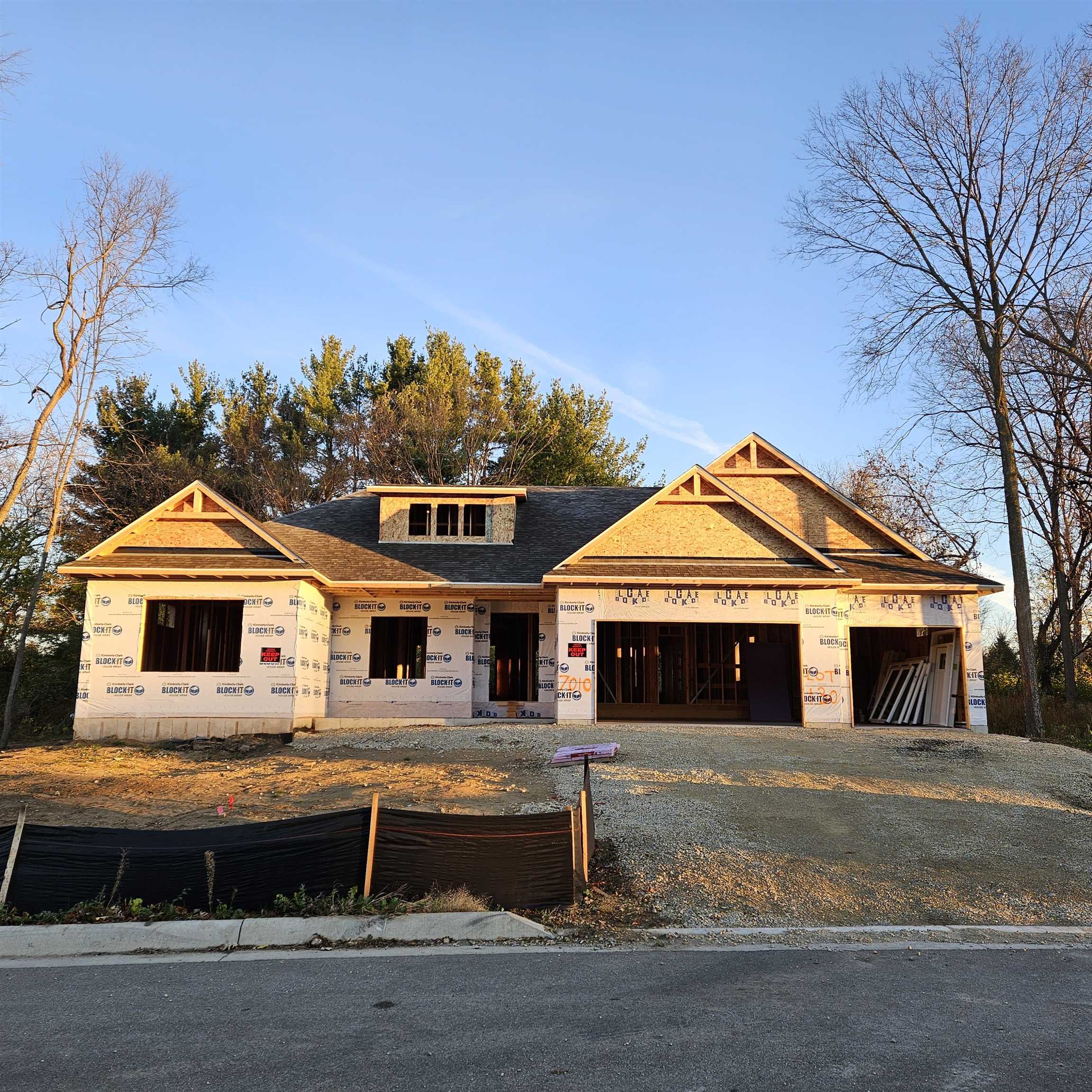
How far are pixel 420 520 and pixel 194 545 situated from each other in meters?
5.85

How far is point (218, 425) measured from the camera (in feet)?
115

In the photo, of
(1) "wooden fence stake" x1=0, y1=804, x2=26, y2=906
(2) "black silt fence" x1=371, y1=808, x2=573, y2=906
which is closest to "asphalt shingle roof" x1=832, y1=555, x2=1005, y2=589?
(2) "black silt fence" x1=371, y1=808, x2=573, y2=906

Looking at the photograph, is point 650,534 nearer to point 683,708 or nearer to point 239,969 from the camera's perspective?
point 683,708

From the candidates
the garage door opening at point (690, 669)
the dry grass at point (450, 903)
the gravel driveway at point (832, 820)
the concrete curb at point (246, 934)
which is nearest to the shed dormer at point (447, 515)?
the garage door opening at point (690, 669)

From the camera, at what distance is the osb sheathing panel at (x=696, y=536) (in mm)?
18578

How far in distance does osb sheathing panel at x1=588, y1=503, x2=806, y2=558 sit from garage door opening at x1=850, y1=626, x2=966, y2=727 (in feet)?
10.2

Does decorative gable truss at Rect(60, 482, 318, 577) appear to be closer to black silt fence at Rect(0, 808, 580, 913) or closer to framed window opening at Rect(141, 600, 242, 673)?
framed window opening at Rect(141, 600, 242, 673)

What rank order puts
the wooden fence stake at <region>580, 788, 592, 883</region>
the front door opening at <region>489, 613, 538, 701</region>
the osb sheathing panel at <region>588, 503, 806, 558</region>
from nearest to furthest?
1. the wooden fence stake at <region>580, 788, 592, 883</region>
2. the osb sheathing panel at <region>588, 503, 806, 558</region>
3. the front door opening at <region>489, 613, 538, 701</region>

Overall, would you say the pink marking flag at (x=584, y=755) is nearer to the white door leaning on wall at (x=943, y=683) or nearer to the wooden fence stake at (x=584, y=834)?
the wooden fence stake at (x=584, y=834)

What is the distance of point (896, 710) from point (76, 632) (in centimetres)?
2579

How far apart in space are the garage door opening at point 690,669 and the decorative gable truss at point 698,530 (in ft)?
9.49

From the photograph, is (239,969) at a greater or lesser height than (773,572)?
lesser

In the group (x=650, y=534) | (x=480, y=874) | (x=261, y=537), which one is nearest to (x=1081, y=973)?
(x=480, y=874)

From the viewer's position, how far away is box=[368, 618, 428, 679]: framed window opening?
19.8 m
